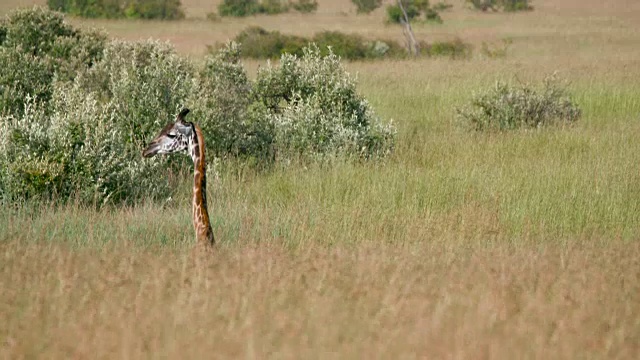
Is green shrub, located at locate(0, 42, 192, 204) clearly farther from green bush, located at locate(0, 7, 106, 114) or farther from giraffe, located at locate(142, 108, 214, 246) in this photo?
green bush, located at locate(0, 7, 106, 114)

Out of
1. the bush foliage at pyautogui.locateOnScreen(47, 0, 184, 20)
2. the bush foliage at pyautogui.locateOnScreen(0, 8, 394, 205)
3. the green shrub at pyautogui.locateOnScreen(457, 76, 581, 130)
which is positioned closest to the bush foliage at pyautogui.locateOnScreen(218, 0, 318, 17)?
the bush foliage at pyautogui.locateOnScreen(47, 0, 184, 20)

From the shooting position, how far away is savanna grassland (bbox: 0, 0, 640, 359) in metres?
5.66

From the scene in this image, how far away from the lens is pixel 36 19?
19422 mm

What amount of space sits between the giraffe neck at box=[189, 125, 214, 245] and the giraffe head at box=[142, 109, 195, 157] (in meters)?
0.13

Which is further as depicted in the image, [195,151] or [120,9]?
[120,9]

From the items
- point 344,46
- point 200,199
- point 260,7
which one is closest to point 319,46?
point 344,46

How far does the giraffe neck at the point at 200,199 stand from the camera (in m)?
8.16

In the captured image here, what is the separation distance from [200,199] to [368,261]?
1558mm

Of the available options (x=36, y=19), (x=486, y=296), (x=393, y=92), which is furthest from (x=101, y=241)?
(x=393, y=92)

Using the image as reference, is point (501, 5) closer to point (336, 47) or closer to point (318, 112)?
point (336, 47)

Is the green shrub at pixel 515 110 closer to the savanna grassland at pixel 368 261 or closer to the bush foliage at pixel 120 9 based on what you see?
the savanna grassland at pixel 368 261

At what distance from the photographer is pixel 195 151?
8398 millimetres

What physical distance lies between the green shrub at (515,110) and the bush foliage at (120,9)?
3590 centimetres

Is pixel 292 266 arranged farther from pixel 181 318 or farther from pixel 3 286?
pixel 3 286
